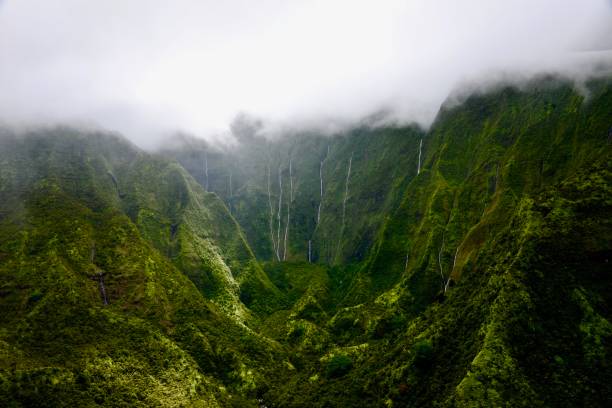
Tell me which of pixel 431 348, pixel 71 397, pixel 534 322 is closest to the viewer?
pixel 534 322

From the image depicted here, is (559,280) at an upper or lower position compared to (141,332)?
upper

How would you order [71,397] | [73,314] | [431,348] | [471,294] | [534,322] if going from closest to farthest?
1. [534,322]
2. [71,397]
3. [431,348]
4. [471,294]
5. [73,314]

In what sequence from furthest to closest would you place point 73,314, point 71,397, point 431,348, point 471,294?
point 73,314
point 471,294
point 431,348
point 71,397

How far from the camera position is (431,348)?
14888cm

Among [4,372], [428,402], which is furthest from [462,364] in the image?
[4,372]

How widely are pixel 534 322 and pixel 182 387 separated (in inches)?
5197

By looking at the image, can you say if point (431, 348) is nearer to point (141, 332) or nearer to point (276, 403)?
point (276, 403)

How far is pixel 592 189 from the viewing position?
153625 millimetres

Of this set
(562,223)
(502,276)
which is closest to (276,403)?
(502,276)

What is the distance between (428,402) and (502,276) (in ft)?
163

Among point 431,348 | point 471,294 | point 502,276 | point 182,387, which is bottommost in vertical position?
point 182,387

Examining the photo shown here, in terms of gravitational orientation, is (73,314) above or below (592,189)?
below

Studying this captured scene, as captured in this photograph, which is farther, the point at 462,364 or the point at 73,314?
the point at 73,314

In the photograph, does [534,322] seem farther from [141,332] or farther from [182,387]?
[141,332]
